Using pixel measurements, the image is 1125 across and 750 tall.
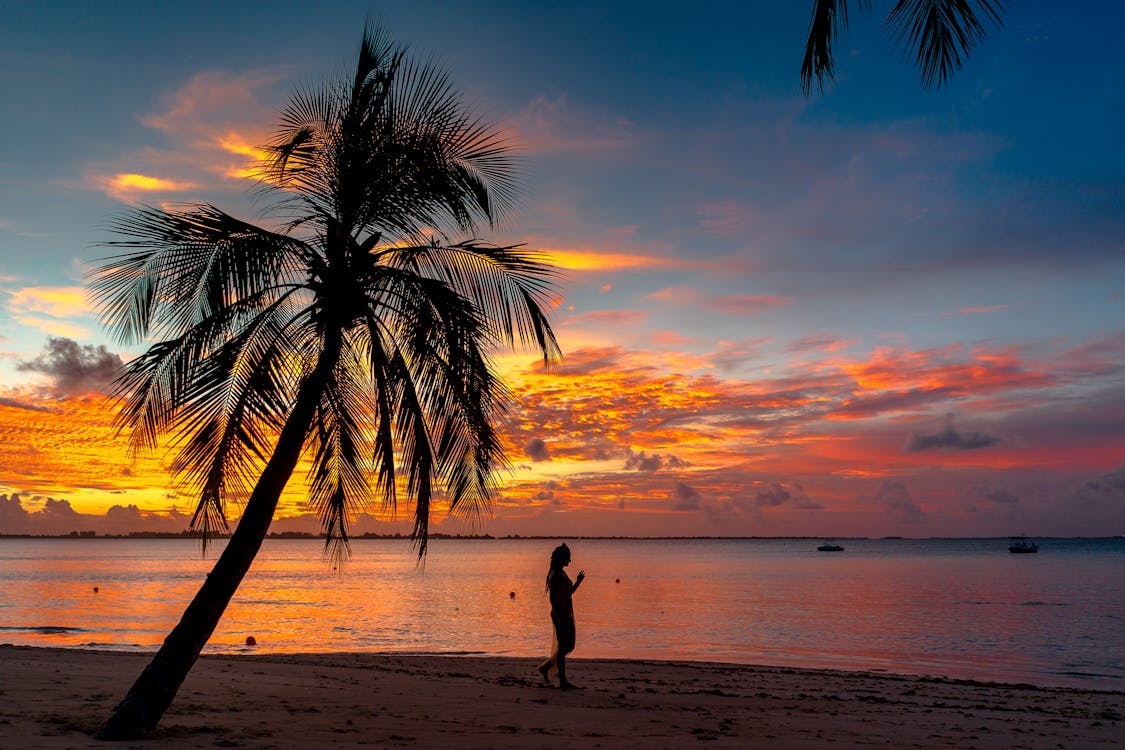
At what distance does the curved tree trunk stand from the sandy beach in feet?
Answer: 0.95

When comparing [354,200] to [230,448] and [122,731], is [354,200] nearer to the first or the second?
[230,448]

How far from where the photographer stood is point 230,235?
30.5ft

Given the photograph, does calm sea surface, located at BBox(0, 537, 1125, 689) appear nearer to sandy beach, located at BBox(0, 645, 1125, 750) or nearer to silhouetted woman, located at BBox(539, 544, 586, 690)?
sandy beach, located at BBox(0, 645, 1125, 750)

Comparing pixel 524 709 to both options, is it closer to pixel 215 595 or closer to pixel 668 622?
pixel 215 595

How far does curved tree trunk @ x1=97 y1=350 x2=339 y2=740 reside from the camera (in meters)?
7.94

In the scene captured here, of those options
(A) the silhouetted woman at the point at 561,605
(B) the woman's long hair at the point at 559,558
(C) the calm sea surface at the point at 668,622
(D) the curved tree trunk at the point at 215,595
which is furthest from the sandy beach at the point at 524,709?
(C) the calm sea surface at the point at 668,622

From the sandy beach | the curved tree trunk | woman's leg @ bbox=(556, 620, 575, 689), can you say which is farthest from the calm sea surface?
the curved tree trunk

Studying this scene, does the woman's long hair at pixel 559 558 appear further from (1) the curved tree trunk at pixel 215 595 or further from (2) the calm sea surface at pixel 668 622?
(2) the calm sea surface at pixel 668 622

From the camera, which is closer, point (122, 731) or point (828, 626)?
point (122, 731)

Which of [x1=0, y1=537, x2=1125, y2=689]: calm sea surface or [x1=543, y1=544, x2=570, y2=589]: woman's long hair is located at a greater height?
[x1=543, y1=544, x2=570, y2=589]: woman's long hair

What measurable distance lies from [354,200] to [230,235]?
4.64 feet

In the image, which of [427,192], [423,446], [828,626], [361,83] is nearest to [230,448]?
[423,446]

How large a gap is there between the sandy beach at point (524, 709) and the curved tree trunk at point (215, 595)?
29cm

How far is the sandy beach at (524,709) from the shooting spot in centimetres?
885
